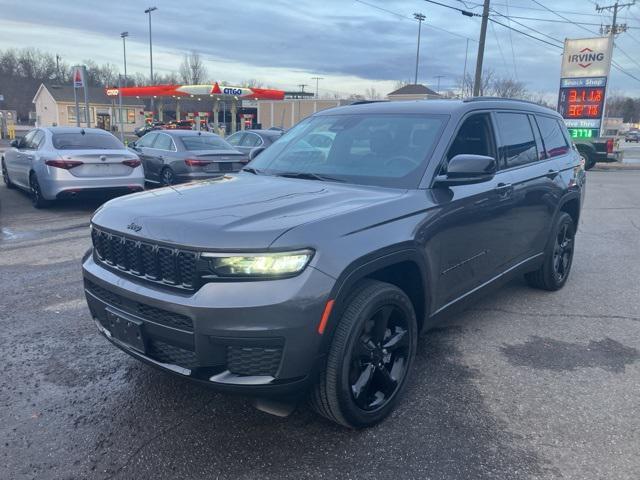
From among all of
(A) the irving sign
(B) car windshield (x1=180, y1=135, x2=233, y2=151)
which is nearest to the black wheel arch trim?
(B) car windshield (x1=180, y1=135, x2=233, y2=151)

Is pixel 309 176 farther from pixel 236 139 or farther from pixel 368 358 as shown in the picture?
pixel 236 139

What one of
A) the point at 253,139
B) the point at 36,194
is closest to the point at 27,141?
the point at 36,194

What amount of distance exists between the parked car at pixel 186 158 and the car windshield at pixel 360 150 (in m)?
7.16

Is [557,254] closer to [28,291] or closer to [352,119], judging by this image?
[352,119]

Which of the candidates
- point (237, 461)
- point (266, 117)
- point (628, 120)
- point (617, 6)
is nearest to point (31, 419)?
point (237, 461)

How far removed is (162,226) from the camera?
9.09ft

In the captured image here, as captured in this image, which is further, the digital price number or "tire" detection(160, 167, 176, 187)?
the digital price number

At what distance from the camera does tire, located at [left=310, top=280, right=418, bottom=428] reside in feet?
9.04

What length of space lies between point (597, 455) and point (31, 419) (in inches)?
125

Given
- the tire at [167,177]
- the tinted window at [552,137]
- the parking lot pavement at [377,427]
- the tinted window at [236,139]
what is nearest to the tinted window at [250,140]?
the tinted window at [236,139]

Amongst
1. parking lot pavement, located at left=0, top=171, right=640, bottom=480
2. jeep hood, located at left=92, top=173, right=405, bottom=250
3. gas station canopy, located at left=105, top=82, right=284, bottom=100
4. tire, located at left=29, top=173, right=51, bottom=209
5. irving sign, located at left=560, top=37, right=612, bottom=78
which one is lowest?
parking lot pavement, located at left=0, top=171, right=640, bottom=480

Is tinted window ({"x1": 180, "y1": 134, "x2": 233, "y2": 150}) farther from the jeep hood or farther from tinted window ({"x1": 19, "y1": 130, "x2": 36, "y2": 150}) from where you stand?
the jeep hood

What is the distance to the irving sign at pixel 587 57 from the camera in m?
25.0

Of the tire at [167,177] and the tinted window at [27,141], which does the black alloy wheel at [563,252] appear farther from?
the tinted window at [27,141]
